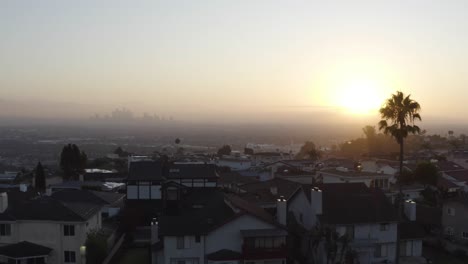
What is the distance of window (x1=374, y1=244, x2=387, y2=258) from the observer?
32500 mm

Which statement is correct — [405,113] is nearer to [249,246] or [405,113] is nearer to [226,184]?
[249,246]

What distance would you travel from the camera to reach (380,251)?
3262 cm

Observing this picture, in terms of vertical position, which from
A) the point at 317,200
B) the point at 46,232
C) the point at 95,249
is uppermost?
the point at 317,200

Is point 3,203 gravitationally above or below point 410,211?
above

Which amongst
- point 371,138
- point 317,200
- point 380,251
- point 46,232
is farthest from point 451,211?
point 371,138

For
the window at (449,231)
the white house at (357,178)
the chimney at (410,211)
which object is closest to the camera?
the chimney at (410,211)

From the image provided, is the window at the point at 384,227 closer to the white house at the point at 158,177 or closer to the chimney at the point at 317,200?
the chimney at the point at 317,200

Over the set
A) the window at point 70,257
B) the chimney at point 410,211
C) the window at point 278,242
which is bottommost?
the window at point 70,257

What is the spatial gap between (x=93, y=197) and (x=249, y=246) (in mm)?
14958

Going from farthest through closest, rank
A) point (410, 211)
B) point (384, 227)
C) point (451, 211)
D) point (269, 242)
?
point (451, 211) → point (410, 211) → point (384, 227) → point (269, 242)

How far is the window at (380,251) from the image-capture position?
3250 cm

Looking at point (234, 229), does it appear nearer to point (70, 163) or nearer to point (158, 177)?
point (158, 177)

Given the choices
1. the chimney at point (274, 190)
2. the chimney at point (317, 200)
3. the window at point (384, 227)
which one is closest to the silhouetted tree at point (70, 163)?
the chimney at point (274, 190)

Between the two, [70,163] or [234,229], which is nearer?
[234,229]
